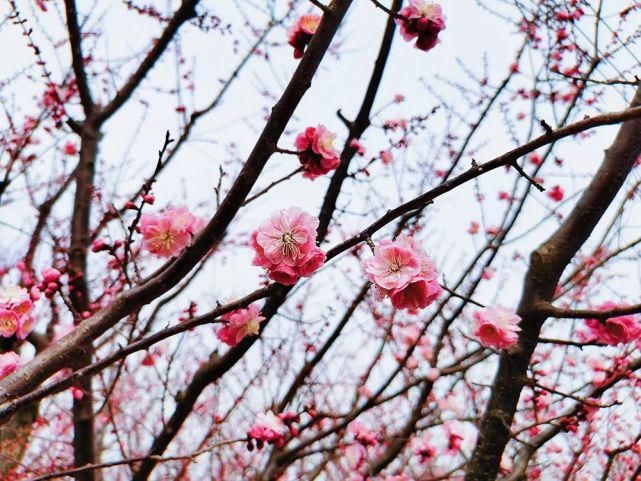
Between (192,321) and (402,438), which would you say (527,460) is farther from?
(192,321)

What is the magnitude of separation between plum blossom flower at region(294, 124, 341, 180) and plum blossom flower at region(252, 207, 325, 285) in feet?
1.58

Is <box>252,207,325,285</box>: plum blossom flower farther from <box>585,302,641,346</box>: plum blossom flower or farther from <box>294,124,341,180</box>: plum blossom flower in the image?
<box>585,302,641,346</box>: plum blossom flower

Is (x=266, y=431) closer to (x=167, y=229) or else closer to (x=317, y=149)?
(x=167, y=229)

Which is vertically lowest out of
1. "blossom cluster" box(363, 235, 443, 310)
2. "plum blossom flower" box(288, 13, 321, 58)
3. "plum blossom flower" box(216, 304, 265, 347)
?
"blossom cluster" box(363, 235, 443, 310)

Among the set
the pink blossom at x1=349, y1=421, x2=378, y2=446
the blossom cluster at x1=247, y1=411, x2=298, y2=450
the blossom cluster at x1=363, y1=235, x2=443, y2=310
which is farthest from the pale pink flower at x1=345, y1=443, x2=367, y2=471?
the blossom cluster at x1=363, y1=235, x2=443, y2=310

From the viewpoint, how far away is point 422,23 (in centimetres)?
222

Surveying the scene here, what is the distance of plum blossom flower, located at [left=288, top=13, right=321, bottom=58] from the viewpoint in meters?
2.23

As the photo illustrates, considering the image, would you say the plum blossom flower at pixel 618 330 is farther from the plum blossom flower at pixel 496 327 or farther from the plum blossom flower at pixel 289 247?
the plum blossom flower at pixel 289 247

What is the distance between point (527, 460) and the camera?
330cm

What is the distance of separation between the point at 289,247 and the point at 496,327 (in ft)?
4.19

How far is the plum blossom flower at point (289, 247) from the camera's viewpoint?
1.63m

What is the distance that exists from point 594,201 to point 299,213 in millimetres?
1976

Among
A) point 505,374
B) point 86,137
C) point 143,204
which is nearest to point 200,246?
point 143,204

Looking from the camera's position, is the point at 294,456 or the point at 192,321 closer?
the point at 192,321
